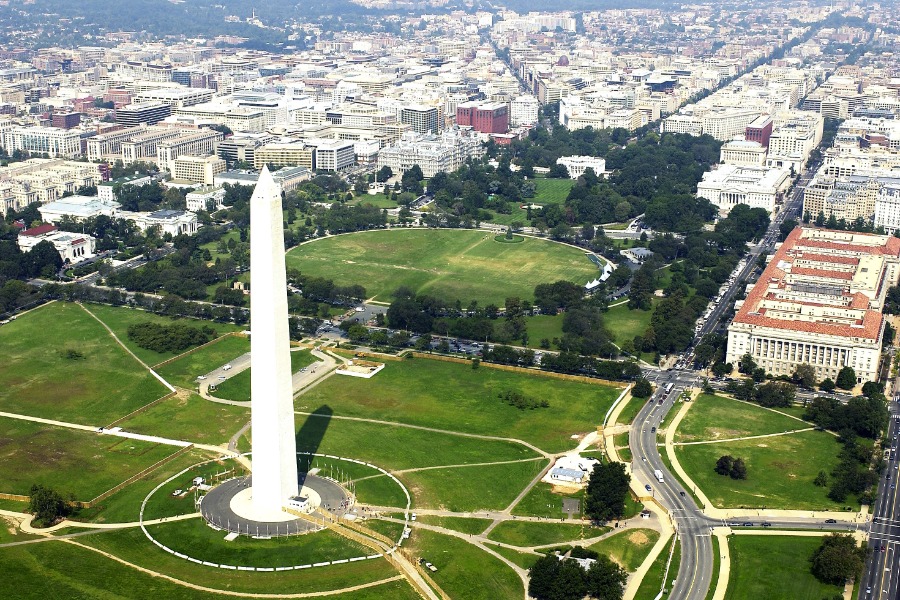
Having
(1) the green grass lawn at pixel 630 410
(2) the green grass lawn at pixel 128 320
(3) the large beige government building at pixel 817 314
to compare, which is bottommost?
(1) the green grass lawn at pixel 630 410

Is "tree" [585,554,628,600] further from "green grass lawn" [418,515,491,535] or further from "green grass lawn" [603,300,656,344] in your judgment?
"green grass lawn" [603,300,656,344]

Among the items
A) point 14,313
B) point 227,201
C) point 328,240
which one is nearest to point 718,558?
point 14,313

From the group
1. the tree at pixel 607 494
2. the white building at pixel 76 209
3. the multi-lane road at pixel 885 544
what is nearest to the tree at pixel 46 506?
the tree at pixel 607 494

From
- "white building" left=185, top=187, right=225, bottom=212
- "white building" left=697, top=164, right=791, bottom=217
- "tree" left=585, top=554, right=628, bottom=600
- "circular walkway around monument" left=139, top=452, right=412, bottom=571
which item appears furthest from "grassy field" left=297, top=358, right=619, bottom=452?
"white building" left=697, top=164, right=791, bottom=217

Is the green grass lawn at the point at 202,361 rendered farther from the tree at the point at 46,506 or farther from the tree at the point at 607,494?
the tree at the point at 607,494

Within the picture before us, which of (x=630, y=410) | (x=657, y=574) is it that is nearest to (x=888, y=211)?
(x=630, y=410)

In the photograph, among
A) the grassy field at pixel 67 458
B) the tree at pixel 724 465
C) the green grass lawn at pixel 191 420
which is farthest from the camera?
the green grass lawn at pixel 191 420
